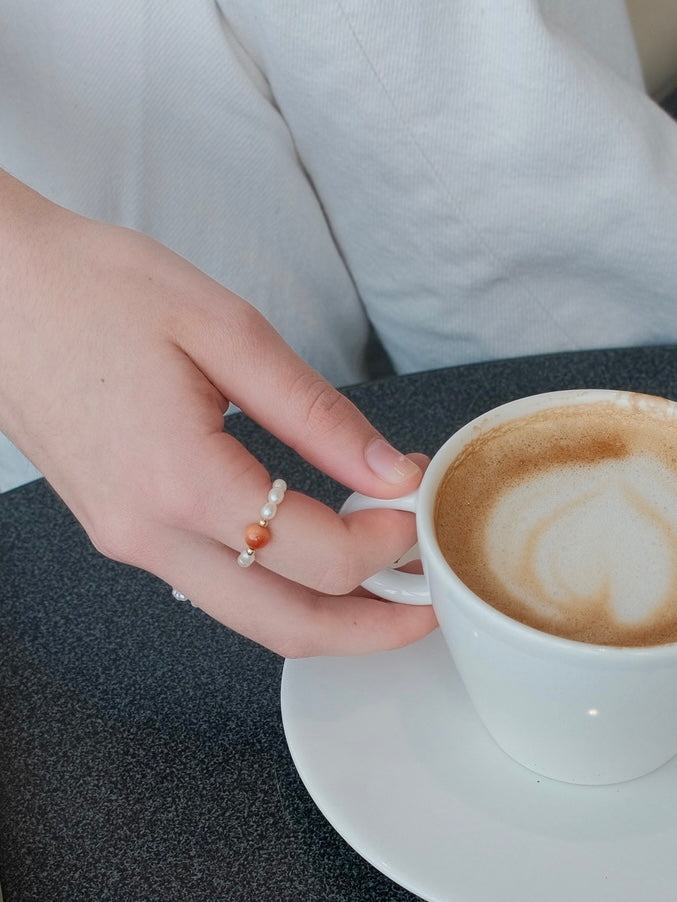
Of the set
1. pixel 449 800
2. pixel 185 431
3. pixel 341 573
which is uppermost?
pixel 185 431

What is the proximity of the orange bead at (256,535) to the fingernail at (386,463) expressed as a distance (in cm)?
7

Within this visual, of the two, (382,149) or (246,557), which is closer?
(246,557)

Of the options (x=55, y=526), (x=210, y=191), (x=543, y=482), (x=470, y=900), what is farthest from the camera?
(x=210, y=191)

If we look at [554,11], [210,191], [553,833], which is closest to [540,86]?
[554,11]

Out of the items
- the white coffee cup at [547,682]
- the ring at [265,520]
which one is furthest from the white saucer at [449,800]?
the ring at [265,520]

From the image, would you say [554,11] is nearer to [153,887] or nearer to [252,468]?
[252,468]

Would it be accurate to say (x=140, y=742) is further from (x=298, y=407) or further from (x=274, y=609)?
(x=298, y=407)

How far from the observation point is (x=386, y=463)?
53 centimetres

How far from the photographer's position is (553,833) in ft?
1.62

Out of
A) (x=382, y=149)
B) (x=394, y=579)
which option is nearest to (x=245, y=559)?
(x=394, y=579)

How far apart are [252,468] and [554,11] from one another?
517 mm

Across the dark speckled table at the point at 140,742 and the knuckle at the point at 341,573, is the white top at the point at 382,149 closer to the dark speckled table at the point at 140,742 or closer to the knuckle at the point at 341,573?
the dark speckled table at the point at 140,742

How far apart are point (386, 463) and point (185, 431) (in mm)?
117

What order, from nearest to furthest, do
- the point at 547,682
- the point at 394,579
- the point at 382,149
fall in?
the point at 547,682 → the point at 394,579 → the point at 382,149
